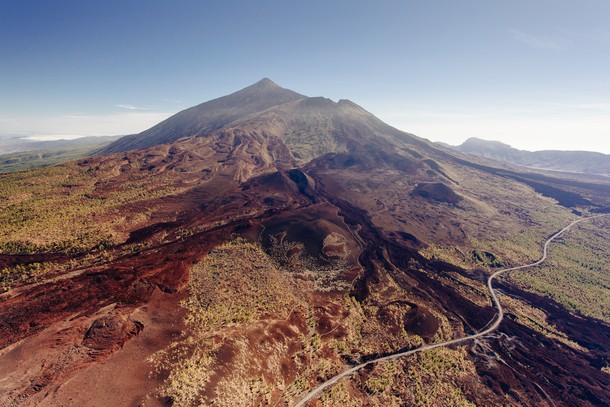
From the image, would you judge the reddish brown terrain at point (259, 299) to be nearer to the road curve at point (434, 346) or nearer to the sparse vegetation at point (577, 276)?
the road curve at point (434, 346)

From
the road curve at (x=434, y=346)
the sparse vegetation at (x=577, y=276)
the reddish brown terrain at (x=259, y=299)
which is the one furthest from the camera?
the sparse vegetation at (x=577, y=276)

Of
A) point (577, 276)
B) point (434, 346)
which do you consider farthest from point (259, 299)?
point (577, 276)

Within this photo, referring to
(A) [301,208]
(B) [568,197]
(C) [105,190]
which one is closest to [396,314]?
(A) [301,208]

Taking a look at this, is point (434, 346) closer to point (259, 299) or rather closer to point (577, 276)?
point (259, 299)

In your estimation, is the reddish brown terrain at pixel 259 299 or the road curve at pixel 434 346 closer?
the reddish brown terrain at pixel 259 299

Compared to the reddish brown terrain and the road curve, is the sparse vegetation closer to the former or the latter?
the reddish brown terrain

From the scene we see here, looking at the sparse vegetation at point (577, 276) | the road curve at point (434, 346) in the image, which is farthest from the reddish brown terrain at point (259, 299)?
the sparse vegetation at point (577, 276)

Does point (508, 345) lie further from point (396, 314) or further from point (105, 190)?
point (105, 190)

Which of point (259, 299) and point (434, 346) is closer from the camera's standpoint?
point (434, 346)
